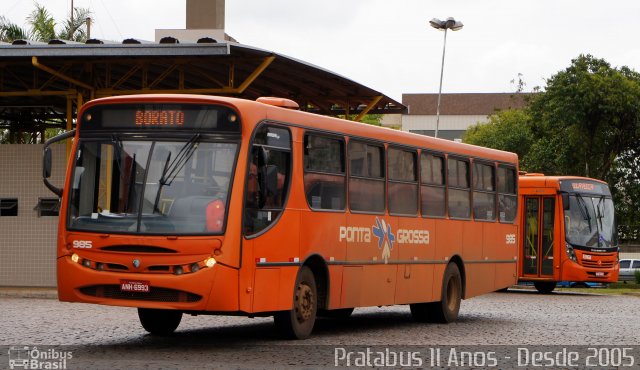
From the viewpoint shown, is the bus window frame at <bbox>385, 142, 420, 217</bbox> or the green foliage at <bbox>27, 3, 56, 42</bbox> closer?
the bus window frame at <bbox>385, 142, 420, 217</bbox>

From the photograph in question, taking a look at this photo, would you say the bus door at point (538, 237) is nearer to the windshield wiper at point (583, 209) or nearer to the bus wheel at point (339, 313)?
the windshield wiper at point (583, 209)

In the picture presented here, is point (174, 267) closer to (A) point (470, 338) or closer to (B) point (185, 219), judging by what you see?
(B) point (185, 219)

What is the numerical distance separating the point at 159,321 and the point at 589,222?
71.9 feet

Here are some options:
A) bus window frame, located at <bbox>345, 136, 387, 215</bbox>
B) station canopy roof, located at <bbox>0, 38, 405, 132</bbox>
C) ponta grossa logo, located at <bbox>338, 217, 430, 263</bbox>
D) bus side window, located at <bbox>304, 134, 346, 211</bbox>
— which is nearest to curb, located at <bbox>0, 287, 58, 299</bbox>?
station canopy roof, located at <bbox>0, 38, 405, 132</bbox>

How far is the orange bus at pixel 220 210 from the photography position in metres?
14.8

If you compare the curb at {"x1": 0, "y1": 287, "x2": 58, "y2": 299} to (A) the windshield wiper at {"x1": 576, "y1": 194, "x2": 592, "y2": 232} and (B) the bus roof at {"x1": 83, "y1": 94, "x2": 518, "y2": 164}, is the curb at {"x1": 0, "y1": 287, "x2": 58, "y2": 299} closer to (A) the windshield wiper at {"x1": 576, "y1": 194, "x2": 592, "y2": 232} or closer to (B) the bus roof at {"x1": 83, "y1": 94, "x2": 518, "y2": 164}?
(B) the bus roof at {"x1": 83, "y1": 94, "x2": 518, "y2": 164}

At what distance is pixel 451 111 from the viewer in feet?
469

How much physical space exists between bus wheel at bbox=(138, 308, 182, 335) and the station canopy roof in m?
8.87

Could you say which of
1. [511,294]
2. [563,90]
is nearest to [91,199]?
[511,294]

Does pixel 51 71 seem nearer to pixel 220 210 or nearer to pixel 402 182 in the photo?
pixel 402 182

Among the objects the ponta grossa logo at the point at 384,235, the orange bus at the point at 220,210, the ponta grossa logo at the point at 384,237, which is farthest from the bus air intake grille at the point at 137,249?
the ponta grossa logo at the point at 384,237

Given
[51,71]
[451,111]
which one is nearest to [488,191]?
[51,71]

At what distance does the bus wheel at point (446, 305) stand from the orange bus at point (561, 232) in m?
14.7

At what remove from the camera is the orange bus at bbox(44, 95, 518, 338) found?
1477 centimetres
